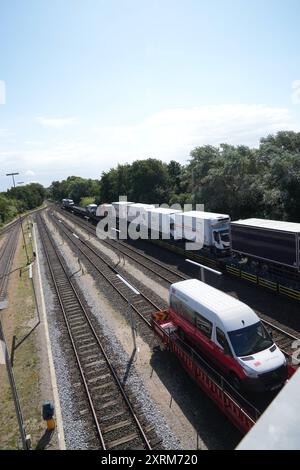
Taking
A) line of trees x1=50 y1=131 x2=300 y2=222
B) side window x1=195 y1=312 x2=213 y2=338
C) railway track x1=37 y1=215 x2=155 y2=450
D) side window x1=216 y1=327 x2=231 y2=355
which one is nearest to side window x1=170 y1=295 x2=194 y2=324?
side window x1=195 y1=312 x2=213 y2=338

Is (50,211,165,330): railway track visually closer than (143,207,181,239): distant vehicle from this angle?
Yes

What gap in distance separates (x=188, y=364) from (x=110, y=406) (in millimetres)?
3652

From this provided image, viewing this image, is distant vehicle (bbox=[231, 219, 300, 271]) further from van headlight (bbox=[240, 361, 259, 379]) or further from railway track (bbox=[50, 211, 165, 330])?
van headlight (bbox=[240, 361, 259, 379])

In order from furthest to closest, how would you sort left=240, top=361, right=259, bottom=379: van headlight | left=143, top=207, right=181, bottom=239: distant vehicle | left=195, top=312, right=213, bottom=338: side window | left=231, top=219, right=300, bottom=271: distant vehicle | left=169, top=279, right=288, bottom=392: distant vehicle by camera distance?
left=143, top=207, right=181, bottom=239: distant vehicle
left=231, top=219, right=300, bottom=271: distant vehicle
left=195, top=312, right=213, bottom=338: side window
left=169, top=279, right=288, bottom=392: distant vehicle
left=240, top=361, right=259, bottom=379: van headlight

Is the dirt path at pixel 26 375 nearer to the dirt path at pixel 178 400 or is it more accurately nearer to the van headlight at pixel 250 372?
the dirt path at pixel 178 400

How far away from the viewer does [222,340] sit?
Result: 13.3m

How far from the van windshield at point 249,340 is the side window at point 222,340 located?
0.25m

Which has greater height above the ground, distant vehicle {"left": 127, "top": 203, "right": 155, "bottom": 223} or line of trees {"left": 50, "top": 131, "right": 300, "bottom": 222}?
line of trees {"left": 50, "top": 131, "right": 300, "bottom": 222}

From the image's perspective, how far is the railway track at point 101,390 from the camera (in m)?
12.0

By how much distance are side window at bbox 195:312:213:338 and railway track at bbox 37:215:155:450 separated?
4.21 meters

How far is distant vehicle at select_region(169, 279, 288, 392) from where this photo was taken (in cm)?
1235

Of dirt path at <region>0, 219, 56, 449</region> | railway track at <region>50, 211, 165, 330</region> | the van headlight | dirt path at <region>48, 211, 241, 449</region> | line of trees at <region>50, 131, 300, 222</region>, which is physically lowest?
dirt path at <region>0, 219, 56, 449</region>

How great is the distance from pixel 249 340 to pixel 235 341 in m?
0.61

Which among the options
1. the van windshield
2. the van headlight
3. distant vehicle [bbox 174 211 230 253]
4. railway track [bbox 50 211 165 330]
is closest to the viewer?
the van headlight
